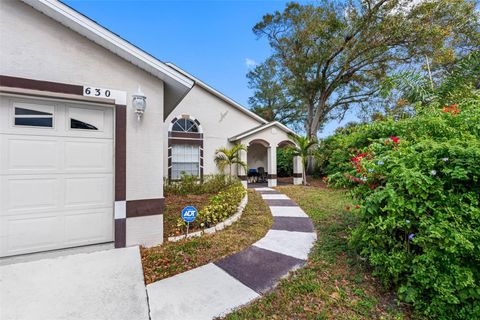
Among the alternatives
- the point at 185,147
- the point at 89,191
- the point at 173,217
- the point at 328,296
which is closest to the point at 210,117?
the point at 185,147

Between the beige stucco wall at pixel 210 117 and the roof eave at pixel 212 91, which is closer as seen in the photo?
the beige stucco wall at pixel 210 117

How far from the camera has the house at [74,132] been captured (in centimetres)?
328

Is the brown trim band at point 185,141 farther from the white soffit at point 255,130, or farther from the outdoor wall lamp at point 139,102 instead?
the outdoor wall lamp at point 139,102

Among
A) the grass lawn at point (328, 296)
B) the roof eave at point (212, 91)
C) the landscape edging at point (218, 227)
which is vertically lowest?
the grass lawn at point (328, 296)

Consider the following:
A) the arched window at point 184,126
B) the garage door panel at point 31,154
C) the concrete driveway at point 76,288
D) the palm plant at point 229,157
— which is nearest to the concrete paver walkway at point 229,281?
the concrete driveway at point 76,288

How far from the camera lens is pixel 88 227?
372cm

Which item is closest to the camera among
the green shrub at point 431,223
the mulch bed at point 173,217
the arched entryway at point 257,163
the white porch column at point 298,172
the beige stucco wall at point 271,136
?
the green shrub at point 431,223

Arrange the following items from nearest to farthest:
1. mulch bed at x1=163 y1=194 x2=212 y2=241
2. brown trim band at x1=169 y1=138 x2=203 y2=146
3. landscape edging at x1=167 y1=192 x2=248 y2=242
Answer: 1. landscape edging at x1=167 y1=192 x2=248 y2=242
2. mulch bed at x1=163 y1=194 x2=212 y2=241
3. brown trim band at x1=169 y1=138 x2=203 y2=146

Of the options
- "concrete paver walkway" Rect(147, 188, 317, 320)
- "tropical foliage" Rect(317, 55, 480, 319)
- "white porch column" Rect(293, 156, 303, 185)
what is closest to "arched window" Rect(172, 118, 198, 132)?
"white porch column" Rect(293, 156, 303, 185)

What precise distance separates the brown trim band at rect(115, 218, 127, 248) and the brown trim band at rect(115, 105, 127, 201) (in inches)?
17.1

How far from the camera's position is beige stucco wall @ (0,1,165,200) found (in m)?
3.25

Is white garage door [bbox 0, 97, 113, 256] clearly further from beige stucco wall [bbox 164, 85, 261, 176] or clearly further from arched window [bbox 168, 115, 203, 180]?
beige stucco wall [bbox 164, 85, 261, 176]

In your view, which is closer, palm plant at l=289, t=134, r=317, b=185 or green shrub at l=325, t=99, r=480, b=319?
green shrub at l=325, t=99, r=480, b=319

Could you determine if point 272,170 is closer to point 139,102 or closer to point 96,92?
point 139,102
